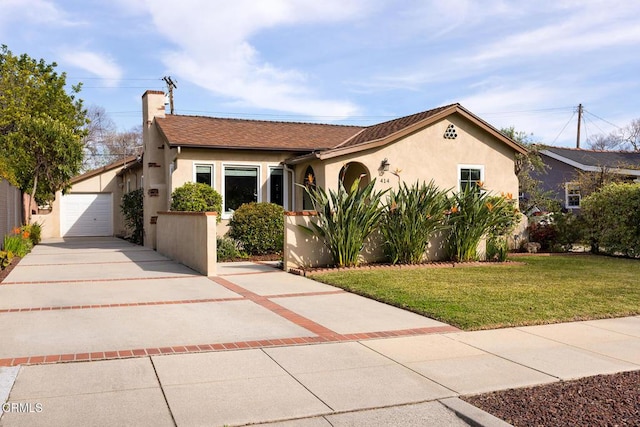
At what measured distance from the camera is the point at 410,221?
1345 centimetres

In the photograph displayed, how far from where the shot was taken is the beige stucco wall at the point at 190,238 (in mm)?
12195

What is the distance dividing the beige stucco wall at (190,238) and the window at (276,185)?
3.43m

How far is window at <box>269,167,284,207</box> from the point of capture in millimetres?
18406

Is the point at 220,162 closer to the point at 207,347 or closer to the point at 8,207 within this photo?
the point at 8,207

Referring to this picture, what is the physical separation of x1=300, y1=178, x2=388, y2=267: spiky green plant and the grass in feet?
2.45

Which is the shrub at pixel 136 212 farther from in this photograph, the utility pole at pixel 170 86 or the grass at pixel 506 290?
the utility pole at pixel 170 86

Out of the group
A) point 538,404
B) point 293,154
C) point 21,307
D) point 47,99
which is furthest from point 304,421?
point 47,99

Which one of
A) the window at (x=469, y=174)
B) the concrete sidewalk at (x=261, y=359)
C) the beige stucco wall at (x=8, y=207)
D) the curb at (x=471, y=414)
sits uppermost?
the window at (x=469, y=174)

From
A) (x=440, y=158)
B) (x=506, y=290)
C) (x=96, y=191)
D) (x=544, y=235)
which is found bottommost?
(x=506, y=290)

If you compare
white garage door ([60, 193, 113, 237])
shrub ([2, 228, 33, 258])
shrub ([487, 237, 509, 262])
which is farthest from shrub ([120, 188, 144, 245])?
shrub ([487, 237, 509, 262])

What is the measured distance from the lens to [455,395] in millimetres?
4672

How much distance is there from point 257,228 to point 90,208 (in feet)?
54.7

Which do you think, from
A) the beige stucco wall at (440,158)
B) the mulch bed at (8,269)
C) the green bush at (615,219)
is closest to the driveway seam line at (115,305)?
the mulch bed at (8,269)

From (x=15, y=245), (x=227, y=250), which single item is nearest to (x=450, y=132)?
(x=227, y=250)
